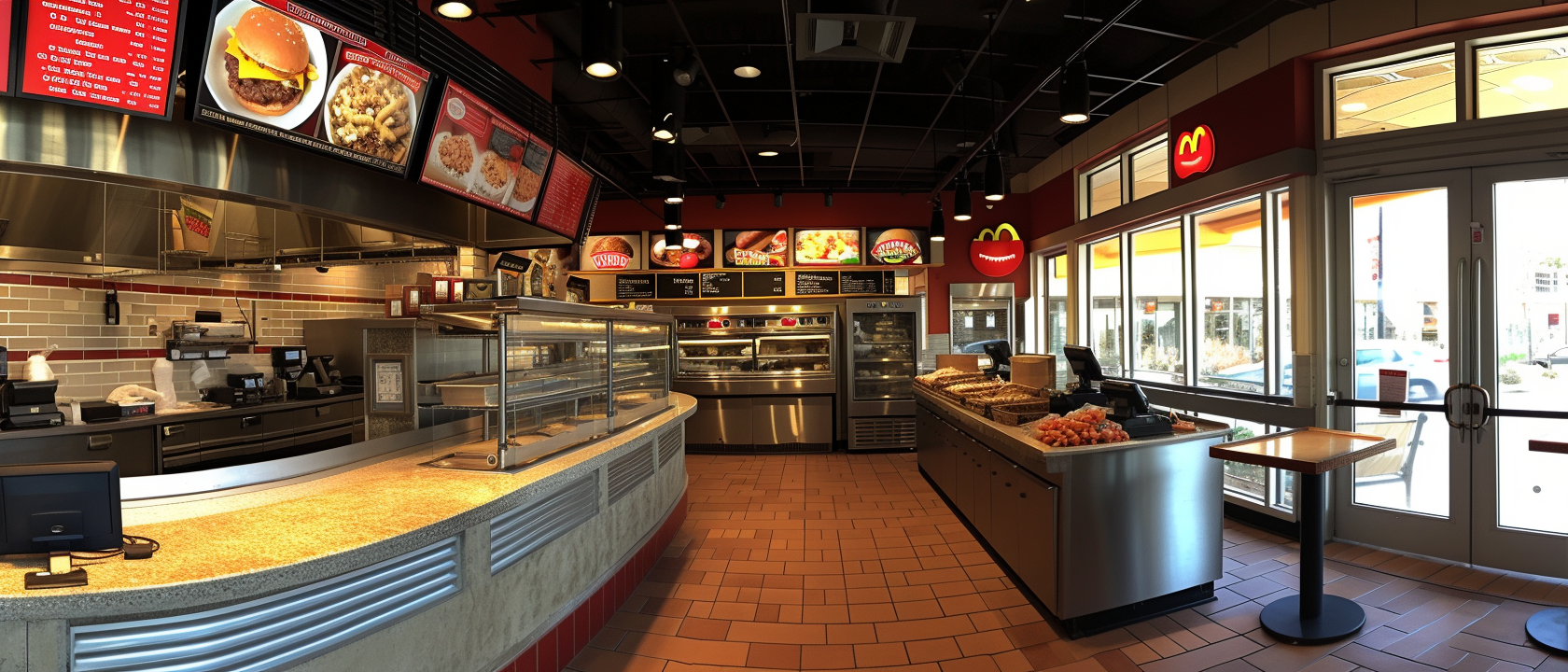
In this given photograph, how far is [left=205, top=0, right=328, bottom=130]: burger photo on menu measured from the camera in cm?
254

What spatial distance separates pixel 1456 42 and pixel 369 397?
275 inches

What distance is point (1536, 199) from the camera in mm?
3949

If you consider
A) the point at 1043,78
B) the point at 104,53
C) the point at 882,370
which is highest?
the point at 1043,78

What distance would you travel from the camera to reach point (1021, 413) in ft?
14.2

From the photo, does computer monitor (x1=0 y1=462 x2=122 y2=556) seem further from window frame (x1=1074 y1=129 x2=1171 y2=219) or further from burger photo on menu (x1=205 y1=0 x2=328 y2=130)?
window frame (x1=1074 y1=129 x2=1171 y2=219)

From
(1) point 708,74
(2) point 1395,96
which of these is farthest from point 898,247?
(2) point 1395,96

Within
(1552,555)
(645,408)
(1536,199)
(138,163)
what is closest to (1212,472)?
(1552,555)

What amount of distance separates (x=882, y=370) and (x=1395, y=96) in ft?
18.3

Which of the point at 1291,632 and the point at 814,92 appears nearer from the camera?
the point at 1291,632

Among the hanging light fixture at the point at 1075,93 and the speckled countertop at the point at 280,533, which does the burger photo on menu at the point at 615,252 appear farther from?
the speckled countertop at the point at 280,533

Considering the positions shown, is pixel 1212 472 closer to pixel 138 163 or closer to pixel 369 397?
pixel 369 397

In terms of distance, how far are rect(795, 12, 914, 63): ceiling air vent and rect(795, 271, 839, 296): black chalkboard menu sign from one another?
5.29m

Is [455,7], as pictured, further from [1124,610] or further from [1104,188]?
[1104,188]

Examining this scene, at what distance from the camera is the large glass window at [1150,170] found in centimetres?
634
